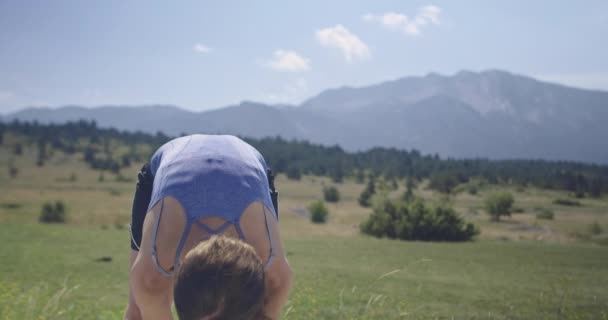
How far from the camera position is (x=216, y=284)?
1.49 metres

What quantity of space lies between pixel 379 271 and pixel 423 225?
16273mm

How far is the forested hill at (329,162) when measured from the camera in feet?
263

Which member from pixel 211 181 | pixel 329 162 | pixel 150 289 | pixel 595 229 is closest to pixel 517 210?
pixel 595 229

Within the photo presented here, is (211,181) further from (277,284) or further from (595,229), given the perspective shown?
(595,229)

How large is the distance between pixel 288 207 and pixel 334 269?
42043 mm

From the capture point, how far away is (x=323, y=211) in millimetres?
49625

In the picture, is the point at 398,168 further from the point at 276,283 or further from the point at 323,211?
the point at 276,283

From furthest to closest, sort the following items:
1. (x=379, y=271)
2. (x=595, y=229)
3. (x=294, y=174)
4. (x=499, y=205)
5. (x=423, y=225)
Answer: (x=294, y=174) < (x=499, y=205) < (x=595, y=229) < (x=423, y=225) < (x=379, y=271)

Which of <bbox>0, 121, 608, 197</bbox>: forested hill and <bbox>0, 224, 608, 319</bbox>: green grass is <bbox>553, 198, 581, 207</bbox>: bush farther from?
<bbox>0, 224, 608, 319</bbox>: green grass

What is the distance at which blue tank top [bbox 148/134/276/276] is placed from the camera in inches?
79.9

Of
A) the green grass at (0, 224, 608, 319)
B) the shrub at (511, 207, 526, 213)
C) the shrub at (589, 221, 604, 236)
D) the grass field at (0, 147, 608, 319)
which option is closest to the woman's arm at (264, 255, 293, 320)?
the grass field at (0, 147, 608, 319)

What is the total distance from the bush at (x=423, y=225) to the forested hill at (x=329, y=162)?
133ft

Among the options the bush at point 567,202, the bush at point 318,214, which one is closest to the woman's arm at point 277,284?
the bush at point 318,214

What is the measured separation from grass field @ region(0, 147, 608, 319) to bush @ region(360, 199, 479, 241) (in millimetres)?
1762
